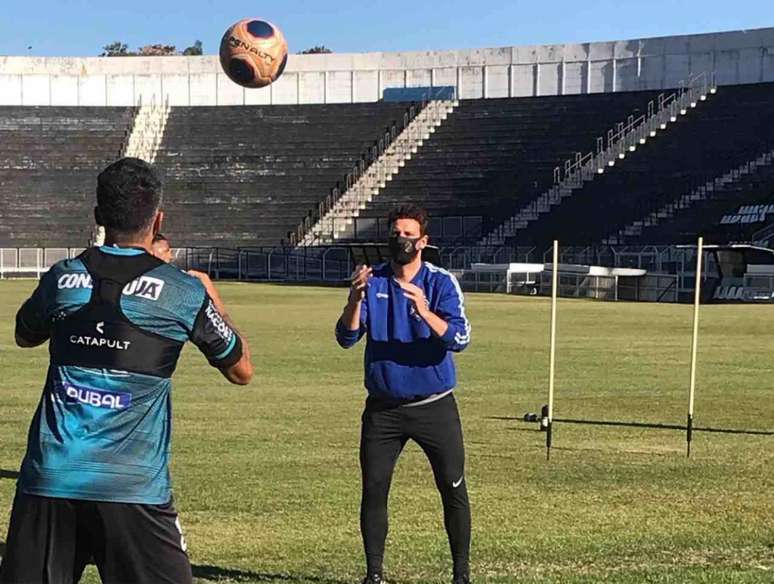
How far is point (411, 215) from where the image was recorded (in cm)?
679

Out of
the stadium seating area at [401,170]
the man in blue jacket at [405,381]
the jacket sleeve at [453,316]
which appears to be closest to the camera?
the jacket sleeve at [453,316]

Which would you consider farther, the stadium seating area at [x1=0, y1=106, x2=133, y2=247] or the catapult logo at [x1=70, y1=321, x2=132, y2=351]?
the stadium seating area at [x1=0, y1=106, x2=133, y2=247]

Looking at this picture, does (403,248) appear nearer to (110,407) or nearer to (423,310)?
(423,310)

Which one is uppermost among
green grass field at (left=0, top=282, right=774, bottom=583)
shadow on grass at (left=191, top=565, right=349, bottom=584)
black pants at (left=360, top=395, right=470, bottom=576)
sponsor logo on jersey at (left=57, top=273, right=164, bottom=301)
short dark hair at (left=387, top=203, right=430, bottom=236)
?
short dark hair at (left=387, top=203, right=430, bottom=236)

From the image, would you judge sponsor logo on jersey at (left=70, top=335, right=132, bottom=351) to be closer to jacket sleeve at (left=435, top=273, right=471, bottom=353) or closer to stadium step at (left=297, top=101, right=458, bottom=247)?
jacket sleeve at (left=435, top=273, right=471, bottom=353)

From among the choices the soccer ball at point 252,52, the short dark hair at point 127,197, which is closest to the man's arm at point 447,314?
the short dark hair at point 127,197

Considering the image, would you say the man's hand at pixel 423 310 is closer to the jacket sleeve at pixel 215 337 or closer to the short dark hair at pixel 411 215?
the short dark hair at pixel 411 215

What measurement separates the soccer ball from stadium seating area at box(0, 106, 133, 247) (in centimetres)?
2706

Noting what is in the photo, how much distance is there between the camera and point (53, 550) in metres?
4.42

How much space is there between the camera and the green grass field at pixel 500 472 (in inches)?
305

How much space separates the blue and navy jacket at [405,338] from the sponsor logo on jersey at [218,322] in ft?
7.51

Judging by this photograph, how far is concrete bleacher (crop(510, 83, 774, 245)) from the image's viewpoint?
5112 centimetres

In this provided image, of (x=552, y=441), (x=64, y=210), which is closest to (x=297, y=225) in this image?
(x=64, y=210)

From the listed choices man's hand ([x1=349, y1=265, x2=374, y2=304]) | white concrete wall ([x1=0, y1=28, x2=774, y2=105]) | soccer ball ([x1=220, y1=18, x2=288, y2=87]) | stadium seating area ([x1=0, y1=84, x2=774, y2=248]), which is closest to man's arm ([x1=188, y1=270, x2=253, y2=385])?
man's hand ([x1=349, y1=265, x2=374, y2=304])
